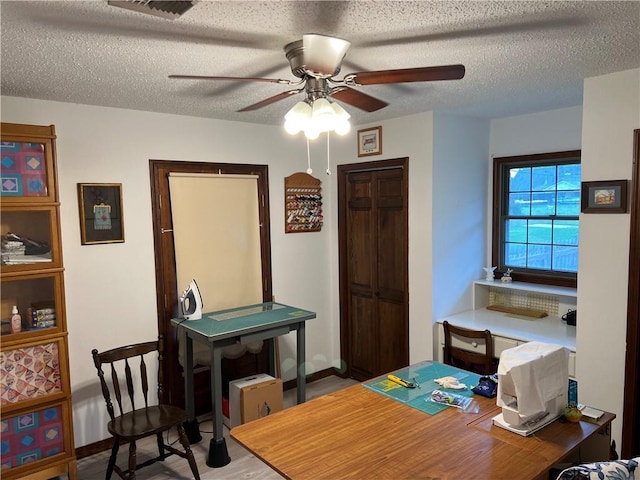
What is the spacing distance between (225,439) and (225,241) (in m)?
1.52

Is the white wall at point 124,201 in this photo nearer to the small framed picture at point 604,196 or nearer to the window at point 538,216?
the window at point 538,216

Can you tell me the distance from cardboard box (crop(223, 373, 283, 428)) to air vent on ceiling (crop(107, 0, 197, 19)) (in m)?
2.57

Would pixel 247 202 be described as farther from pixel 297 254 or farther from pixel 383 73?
pixel 383 73

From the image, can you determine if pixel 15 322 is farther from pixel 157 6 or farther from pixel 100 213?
pixel 157 6

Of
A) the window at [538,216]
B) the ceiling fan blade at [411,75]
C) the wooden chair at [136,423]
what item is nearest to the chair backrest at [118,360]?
the wooden chair at [136,423]

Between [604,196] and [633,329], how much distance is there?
0.78 meters

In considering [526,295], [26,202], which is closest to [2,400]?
[26,202]

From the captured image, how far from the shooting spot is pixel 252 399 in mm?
3387

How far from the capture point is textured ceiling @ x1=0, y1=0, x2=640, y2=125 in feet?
5.61

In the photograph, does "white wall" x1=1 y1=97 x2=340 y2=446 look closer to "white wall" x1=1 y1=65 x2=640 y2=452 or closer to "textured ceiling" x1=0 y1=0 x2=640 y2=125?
"white wall" x1=1 y1=65 x2=640 y2=452

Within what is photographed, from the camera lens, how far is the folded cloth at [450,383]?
237cm

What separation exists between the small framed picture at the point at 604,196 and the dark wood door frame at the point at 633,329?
0.17 feet

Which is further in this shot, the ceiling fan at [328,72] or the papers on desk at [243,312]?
the papers on desk at [243,312]

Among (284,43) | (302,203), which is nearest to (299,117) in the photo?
(284,43)
